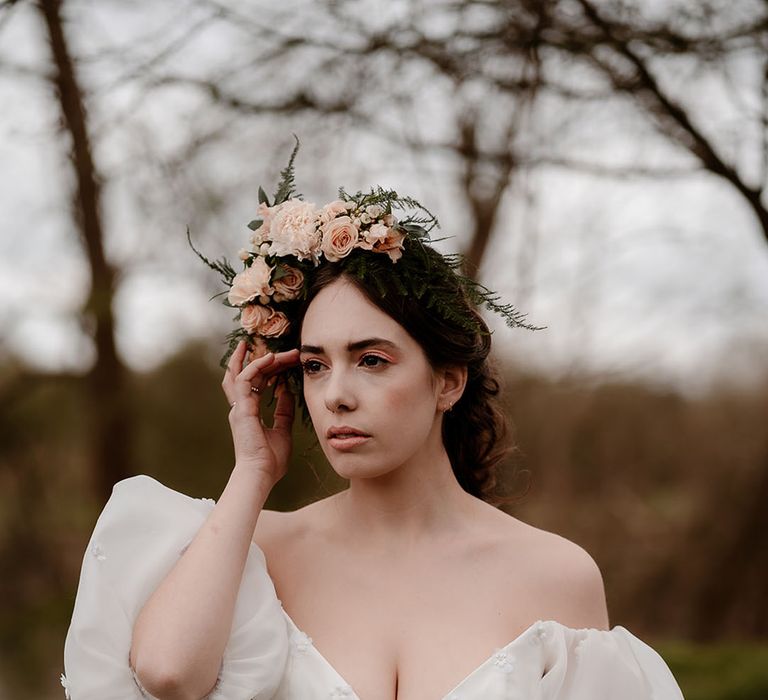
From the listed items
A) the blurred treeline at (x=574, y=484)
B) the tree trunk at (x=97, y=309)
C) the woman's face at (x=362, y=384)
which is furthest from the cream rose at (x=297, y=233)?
the blurred treeline at (x=574, y=484)

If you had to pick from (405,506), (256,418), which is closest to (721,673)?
(405,506)

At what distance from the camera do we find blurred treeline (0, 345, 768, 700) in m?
9.02

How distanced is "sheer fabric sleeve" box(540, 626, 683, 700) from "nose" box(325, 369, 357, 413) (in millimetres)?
776

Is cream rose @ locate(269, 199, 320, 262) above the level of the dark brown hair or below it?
above

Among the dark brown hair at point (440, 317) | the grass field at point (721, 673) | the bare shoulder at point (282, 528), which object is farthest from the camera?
the grass field at point (721, 673)

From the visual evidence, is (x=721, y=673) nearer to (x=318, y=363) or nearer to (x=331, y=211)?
(x=318, y=363)

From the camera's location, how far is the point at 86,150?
5109 millimetres

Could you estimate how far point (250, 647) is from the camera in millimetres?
2520

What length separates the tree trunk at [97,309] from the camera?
5.00 meters

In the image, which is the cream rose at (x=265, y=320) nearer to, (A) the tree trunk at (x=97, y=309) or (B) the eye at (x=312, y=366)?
(B) the eye at (x=312, y=366)

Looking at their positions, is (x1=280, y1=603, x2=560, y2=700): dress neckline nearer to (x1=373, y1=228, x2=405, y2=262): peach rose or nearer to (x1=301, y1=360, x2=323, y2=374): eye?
(x1=301, y1=360, x2=323, y2=374): eye

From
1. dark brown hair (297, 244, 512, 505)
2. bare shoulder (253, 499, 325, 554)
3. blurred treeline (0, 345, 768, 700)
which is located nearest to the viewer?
→ dark brown hair (297, 244, 512, 505)

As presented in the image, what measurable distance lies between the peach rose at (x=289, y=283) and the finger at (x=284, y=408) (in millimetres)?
276

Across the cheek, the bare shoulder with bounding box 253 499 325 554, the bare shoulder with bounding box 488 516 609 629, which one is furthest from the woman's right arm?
the bare shoulder with bounding box 488 516 609 629
